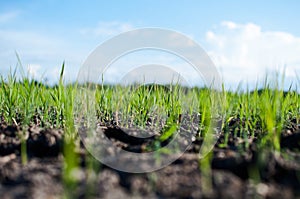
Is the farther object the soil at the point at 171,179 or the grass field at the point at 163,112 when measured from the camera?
the grass field at the point at 163,112

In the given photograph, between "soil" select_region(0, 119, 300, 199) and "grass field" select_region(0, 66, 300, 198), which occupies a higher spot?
"grass field" select_region(0, 66, 300, 198)

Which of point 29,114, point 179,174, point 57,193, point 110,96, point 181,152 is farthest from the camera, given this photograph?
point 110,96

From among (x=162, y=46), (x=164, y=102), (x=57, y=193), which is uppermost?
(x=162, y=46)

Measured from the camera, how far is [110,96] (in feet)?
8.88

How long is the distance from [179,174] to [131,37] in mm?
1375

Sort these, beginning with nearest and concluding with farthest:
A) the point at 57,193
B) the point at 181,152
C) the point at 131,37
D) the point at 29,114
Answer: the point at 57,193, the point at 181,152, the point at 29,114, the point at 131,37

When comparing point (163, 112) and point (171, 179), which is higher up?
point (163, 112)

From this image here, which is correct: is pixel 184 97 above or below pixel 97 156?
above

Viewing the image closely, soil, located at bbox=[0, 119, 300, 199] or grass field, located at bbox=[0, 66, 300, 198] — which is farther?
grass field, located at bbox=[0, 66, 300, 198]

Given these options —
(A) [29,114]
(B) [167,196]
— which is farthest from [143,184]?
(A) [29,114]

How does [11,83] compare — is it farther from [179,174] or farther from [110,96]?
[179,174]

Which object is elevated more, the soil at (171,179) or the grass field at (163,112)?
the grass field at (163,112)

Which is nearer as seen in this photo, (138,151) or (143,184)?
(143,184)

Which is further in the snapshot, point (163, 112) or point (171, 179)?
point (163, 112)
